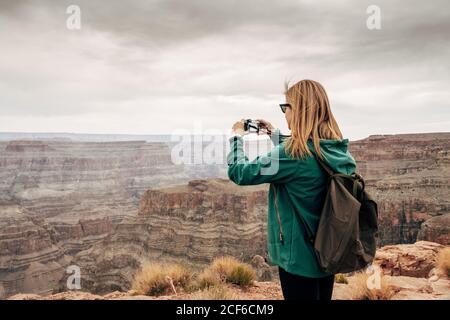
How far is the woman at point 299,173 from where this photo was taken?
2432 millimetres

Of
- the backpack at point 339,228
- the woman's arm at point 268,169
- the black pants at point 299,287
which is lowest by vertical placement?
the black pants at point 299,287

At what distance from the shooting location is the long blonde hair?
2443 mm

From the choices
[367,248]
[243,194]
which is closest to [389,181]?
[243,194]

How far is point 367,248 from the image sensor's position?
2576 millimetres

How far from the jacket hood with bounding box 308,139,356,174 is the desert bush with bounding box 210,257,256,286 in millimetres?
3706

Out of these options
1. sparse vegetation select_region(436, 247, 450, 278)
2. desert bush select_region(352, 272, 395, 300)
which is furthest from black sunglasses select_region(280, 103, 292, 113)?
sparse vegetation select_region(436, 247, 450, 278)

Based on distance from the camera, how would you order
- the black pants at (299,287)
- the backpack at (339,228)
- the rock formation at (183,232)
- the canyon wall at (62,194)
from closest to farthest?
the backpack at (339,228) < the black pants at (299,287) < the rock formation at (183,232) < the canyon wall at (62,194)

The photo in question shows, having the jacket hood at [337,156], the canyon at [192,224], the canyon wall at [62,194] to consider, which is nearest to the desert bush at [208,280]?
the jacket hood at [337,156]

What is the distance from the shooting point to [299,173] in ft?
8.01

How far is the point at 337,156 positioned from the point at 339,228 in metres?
0.47

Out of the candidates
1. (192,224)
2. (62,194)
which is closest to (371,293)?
(192,224)

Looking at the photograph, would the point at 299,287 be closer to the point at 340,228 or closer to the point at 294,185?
the point at 340,228

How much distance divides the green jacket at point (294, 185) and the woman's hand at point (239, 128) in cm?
22

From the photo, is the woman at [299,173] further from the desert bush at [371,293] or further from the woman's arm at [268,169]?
the desert bush at [371,293]
